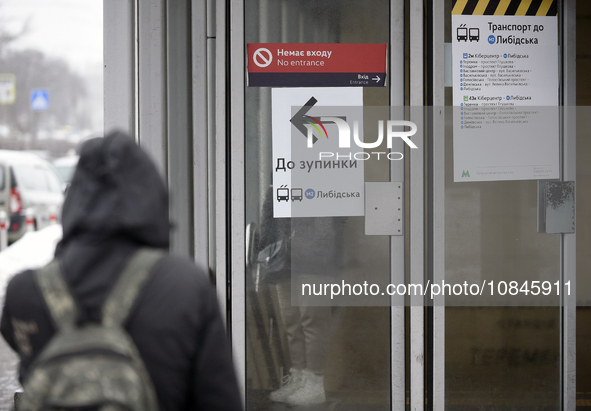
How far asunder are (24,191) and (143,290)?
12122 mm

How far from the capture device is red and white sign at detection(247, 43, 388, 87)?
144 inches

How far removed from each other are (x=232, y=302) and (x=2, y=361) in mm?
3176

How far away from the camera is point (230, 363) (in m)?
1.61

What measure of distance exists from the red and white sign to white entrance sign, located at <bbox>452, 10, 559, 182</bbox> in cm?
47

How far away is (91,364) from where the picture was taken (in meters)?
1.43

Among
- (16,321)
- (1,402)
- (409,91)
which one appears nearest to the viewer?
(16,321)

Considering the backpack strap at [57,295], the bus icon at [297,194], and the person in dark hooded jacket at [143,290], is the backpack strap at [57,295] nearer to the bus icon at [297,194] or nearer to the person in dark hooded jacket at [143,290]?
the person in dark hooded jacket at [143,290]

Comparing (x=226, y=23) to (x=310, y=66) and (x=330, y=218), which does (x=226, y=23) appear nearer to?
(x=310, y=66)

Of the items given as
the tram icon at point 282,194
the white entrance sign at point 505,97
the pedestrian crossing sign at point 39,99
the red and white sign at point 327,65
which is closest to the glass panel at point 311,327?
the tram icon at point 282,194

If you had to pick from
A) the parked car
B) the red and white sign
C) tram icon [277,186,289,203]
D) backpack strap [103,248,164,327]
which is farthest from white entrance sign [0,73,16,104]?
backpack strap [103,248,164,327]

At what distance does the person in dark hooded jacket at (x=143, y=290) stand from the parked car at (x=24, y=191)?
1101 cm

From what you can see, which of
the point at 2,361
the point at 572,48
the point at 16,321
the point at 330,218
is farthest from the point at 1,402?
the point at 572,48

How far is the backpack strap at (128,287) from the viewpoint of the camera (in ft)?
4.88

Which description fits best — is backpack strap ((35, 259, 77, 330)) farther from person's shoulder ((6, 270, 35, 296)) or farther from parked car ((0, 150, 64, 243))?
parked car ((0, 150, 64, 243))
